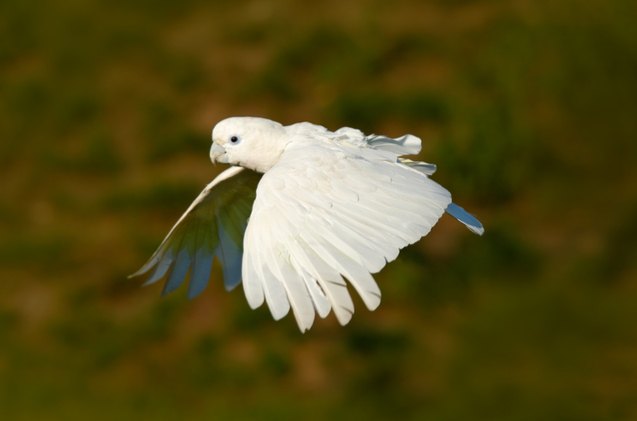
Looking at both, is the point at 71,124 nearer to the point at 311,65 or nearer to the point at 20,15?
the point at 20,15

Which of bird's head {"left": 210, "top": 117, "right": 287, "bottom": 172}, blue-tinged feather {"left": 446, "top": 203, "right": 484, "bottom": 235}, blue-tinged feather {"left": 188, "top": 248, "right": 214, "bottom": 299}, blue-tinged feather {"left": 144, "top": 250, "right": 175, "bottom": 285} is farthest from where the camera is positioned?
blue-tinged feather {"left": 188, "top": 248, "right": 214, "bottom": 299}

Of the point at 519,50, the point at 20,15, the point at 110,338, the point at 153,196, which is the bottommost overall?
the point at 110,338

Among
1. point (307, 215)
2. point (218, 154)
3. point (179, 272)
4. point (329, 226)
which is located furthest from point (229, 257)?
point (329, 226)

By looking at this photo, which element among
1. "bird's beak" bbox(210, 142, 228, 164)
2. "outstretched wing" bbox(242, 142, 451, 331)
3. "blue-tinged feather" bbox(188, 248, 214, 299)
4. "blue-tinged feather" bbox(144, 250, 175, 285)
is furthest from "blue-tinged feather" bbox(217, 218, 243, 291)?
"outstretched wing" bbox(242, 142, 451, 331)

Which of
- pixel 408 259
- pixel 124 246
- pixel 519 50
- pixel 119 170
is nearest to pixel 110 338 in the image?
pixel 124 246

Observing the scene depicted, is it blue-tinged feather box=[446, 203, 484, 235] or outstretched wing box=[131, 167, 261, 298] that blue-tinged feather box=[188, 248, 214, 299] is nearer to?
outstretched wing box=[131, 167, 261, 298]

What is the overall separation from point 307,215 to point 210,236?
1997 mm

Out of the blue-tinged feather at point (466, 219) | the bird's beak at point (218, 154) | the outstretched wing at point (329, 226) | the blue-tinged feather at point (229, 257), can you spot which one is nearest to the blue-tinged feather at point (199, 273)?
the blue-tinged feather at point (229, 257)

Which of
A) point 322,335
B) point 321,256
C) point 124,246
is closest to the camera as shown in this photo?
point 321,256

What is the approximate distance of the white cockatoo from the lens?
644 cm

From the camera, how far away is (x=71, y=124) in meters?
14.7

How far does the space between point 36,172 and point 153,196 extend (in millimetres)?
1552

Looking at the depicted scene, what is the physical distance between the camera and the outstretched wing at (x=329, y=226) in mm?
6414

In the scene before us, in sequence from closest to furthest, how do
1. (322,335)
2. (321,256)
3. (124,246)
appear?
1. (321,256)
2. (322,335)
3. (124,246)
